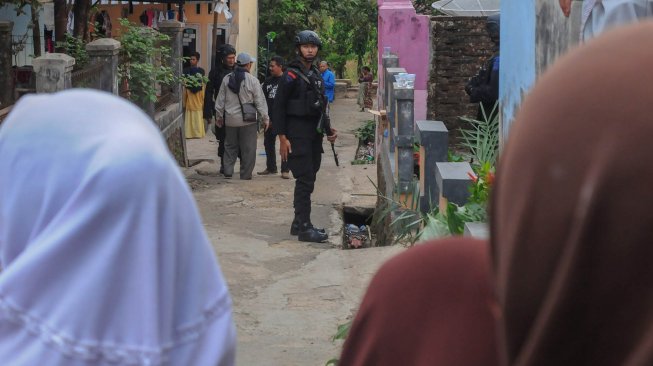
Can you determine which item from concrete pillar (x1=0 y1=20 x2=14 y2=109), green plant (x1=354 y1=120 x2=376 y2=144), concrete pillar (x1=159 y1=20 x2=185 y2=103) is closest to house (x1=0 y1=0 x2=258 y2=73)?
concrete pillar (x1=159 y1=20 x2=185 y2=103)

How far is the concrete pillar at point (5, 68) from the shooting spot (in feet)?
37.1

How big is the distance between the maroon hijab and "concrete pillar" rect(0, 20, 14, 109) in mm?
10222

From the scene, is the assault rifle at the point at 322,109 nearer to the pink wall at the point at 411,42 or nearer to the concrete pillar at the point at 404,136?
the concrete pillar at the point at 404,136

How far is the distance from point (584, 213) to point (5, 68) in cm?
1096

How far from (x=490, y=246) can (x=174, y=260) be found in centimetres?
97

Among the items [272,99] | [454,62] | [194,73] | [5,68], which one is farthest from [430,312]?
[194,73]

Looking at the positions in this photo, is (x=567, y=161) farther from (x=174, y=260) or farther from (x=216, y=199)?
(x=216, y=199)

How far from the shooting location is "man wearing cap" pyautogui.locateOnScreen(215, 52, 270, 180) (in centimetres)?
1365

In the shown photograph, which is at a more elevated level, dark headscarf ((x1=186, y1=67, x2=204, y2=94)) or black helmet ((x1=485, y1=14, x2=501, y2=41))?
black helmet ((x1=485, y1=14, x2=501, y2=41))

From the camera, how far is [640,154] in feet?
3.74

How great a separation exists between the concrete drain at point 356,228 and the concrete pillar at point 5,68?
368cm

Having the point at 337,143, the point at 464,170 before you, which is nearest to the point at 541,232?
the point at 464,170

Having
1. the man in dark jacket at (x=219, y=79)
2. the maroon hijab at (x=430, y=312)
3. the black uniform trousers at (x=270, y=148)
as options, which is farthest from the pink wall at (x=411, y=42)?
the maroon hijab at (x=430, y=312)

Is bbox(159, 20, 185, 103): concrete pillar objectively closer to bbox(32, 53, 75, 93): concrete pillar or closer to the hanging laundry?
the hanging laundry
